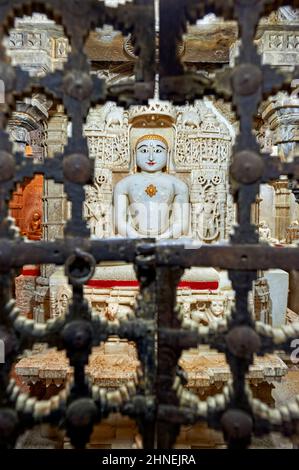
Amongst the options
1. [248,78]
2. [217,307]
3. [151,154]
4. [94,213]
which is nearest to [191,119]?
[151,154]

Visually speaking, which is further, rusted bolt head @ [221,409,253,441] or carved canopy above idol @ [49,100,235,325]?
carved canopy above idol @ [49,100,235,325]

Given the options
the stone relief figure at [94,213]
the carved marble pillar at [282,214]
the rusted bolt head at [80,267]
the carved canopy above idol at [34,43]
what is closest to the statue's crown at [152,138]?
the stone relief figure at [94,213]

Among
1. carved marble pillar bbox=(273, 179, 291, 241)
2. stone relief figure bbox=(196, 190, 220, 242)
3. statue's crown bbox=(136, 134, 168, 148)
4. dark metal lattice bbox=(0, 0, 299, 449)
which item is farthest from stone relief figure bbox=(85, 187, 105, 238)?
carved marble pillar bbox=(273, 179, 291, 241)

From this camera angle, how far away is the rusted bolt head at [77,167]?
51.3 inches

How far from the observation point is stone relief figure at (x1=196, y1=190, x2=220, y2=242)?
4945 mm

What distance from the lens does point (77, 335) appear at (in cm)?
132

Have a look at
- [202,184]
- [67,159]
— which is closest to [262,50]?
[202,184]

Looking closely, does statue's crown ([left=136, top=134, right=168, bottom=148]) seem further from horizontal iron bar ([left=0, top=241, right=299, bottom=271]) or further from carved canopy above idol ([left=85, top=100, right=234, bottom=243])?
horizontal iron bar ([left=0, top=241, right=299, bottom=271])

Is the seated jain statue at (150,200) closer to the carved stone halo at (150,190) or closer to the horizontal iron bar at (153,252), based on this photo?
the carved stone halo at (150,190)

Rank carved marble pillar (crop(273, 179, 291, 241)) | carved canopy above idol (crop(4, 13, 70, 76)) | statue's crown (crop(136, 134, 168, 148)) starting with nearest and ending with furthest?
carved canopy above idol (crop(4, 13, 70, 76)) < statue's crown (crop(136, 134, 168, 148)) < carved marble pillar (crop(273, 179, 291, 241))

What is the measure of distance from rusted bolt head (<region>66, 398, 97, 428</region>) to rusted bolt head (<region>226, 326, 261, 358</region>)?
581 mm

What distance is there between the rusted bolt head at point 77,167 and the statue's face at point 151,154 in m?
3.63

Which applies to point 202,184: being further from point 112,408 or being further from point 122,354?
point 112,408

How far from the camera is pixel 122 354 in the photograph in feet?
13.1
